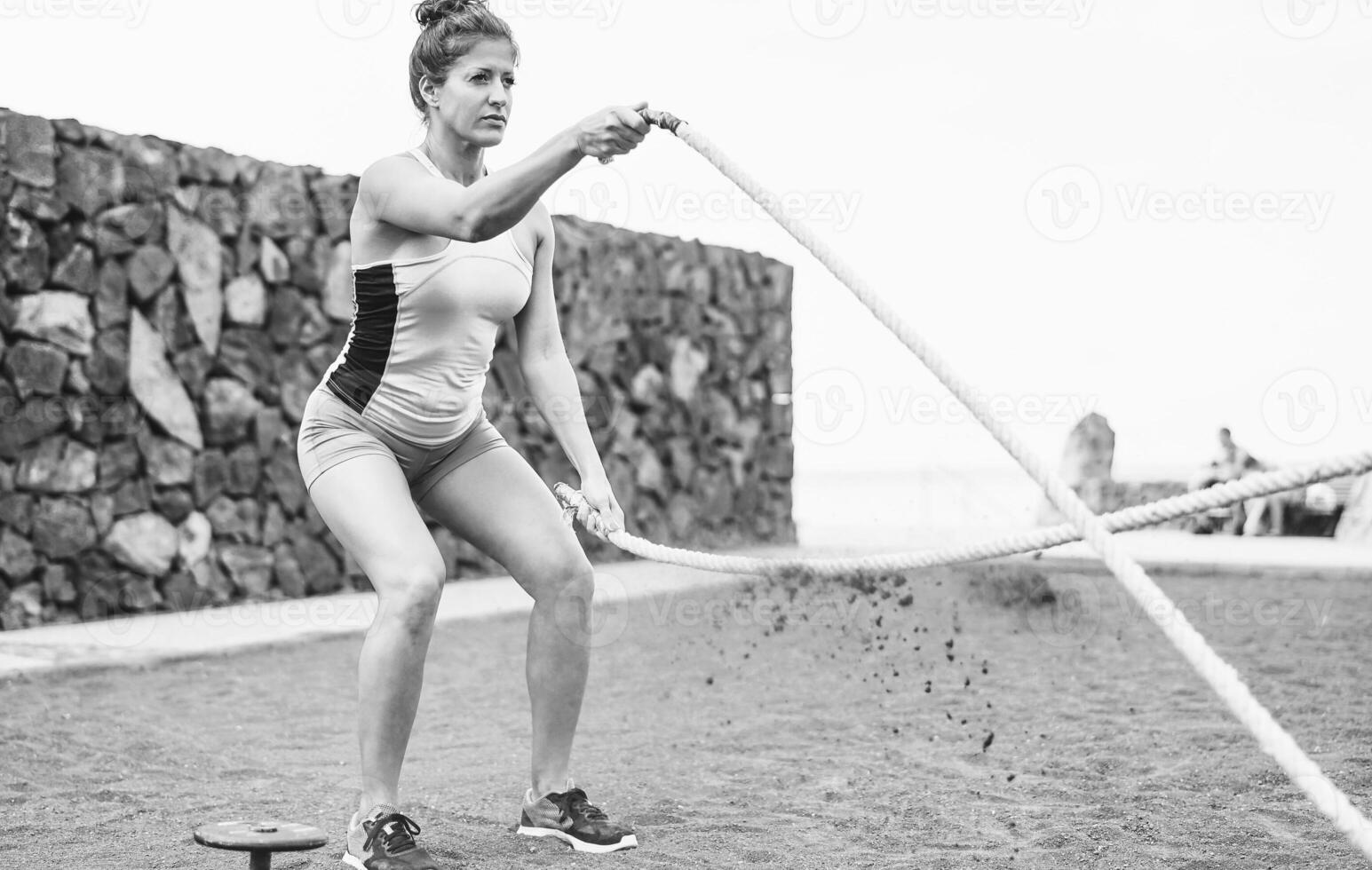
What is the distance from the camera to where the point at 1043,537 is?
236cm

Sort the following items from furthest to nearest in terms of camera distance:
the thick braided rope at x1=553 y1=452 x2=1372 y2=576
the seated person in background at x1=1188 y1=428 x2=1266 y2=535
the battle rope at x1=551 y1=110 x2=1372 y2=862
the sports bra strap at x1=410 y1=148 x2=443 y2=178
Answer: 1. the seated person in background at x1=1188 y1=428 x2=1266 y2=535
2. the sports bra strap at x1=410 y1=148 x2=443 y2=178
3. the thick braided rope at x1=553 y1=452 x2=1372 y2=576
4. the battle rope at x1=551 y1=110 x2=1372 y2=862

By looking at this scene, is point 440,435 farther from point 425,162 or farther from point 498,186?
point 498,186

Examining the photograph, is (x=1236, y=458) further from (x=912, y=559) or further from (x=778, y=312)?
(x=912, y=559)

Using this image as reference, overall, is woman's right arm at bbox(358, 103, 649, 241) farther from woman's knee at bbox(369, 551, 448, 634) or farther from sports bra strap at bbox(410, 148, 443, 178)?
woman's knee at bbox(369, 551, 448, 634)

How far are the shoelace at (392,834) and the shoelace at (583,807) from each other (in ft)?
1.36

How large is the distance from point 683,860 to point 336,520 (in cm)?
103

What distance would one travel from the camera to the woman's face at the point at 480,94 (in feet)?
9.07

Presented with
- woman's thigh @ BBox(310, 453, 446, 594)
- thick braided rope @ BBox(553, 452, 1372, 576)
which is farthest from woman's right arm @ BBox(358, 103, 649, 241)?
thick braided rope @ BBox(553, 452, 1372, 576)

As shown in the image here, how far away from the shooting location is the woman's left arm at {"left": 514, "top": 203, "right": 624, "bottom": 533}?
10.2 ft

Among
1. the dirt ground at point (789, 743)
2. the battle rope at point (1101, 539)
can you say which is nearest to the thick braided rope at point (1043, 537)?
the battle rope at point (1101, 539)

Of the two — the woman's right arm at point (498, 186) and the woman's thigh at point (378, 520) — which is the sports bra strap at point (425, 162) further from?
the woman's thigh at point (378, 520)

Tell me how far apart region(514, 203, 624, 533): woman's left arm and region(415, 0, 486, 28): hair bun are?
17.7 inches

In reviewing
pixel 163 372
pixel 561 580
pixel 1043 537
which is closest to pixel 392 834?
pixel 561 580

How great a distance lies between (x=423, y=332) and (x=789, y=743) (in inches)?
87.9
